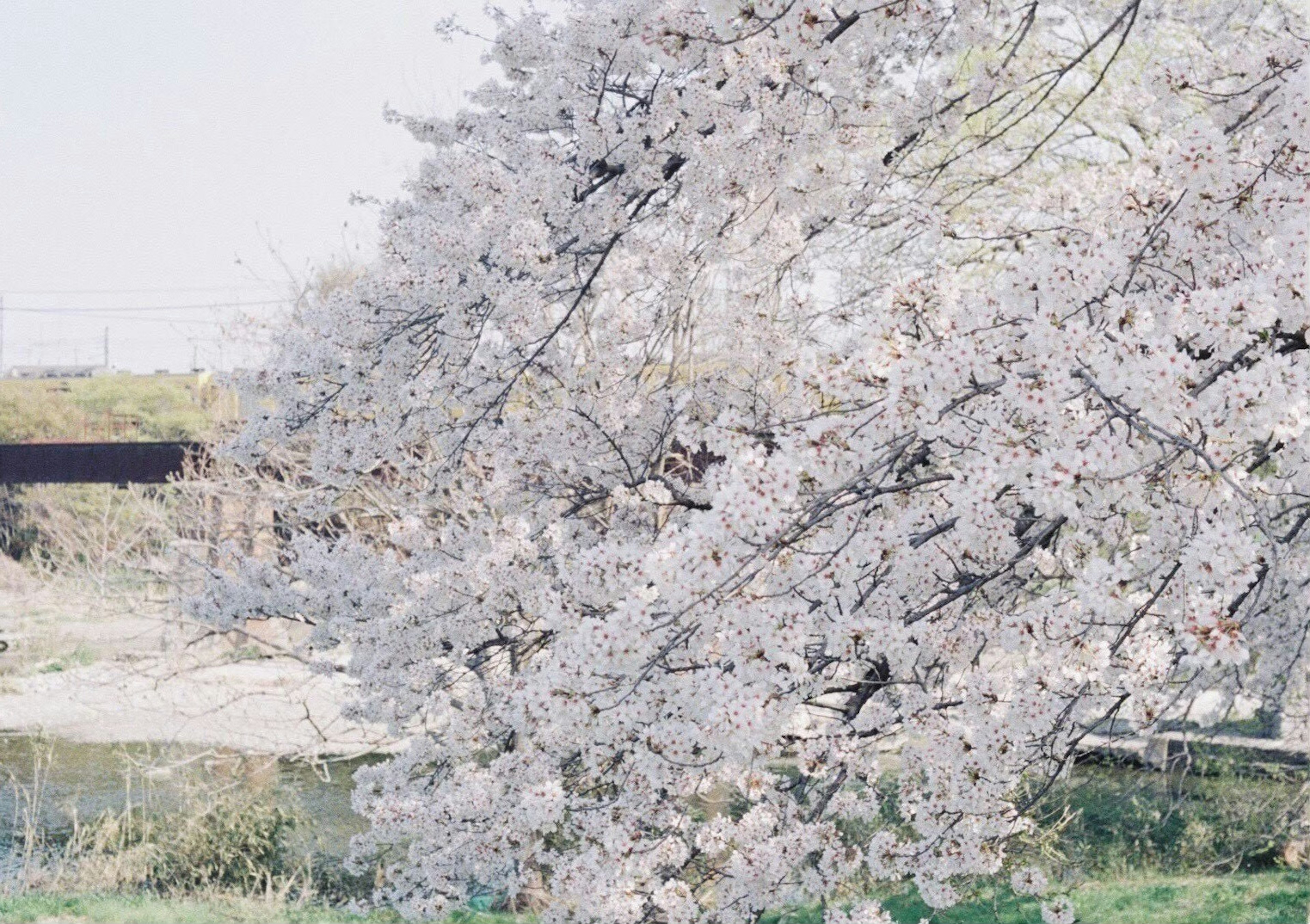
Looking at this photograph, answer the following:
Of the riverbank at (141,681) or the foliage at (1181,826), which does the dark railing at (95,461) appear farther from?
the foliage at (1181,826)

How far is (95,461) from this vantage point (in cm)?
1512

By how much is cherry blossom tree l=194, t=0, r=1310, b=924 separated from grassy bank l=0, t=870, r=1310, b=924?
76cm

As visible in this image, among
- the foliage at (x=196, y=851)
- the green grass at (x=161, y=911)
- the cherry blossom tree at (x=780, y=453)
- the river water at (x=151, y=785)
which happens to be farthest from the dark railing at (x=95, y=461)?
the cherry blossom tree at (x=780, y=453)

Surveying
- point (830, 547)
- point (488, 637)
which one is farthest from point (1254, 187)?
point (488, 637)

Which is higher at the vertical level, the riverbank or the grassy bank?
the riverbank

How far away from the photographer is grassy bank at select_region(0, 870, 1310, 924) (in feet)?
21.8

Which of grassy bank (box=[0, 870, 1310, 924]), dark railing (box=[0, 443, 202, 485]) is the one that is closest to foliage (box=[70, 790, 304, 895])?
grassy bank (box=[0, 870, 1310, 924])

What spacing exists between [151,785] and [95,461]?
5979 mm

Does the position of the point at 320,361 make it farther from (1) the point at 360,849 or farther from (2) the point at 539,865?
(2) the point at 539,865

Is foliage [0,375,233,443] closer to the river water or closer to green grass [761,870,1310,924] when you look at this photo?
the river water

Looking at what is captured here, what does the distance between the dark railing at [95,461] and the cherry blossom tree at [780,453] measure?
30.6ft

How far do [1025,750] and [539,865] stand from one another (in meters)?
5.23

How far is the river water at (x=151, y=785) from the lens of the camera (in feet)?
29.9

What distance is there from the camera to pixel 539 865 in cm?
764
